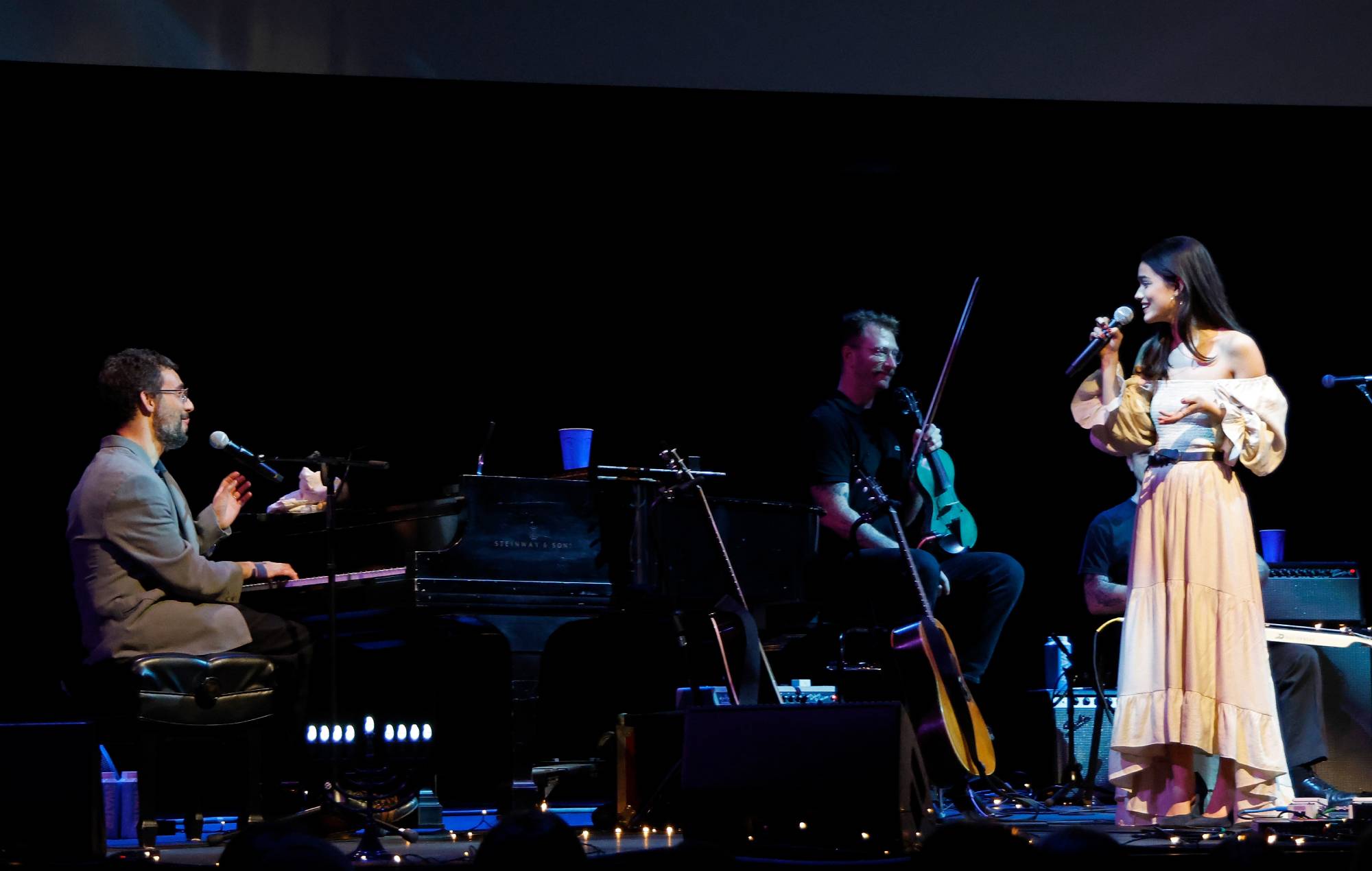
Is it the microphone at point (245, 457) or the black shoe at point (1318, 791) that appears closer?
the microphone at point (245, 457)

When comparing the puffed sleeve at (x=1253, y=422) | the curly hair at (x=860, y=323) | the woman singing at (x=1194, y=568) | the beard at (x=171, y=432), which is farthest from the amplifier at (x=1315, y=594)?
the beard at (x=171, y=432)

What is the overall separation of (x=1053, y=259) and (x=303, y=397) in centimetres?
396

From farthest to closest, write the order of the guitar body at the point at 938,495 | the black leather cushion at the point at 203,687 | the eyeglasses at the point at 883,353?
the eyeglasses at the point at 883,353
the guitar body at the point at 938,495
the black leather cushion at the point at 203,687

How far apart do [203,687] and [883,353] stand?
10.6 feet

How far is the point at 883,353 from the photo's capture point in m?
6.26

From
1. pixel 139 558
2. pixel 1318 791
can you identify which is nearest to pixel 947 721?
pixel 1318 791

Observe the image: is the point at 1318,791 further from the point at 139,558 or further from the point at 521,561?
the point at 139,558

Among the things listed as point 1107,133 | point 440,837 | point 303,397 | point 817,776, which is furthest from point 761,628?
point 1107,133

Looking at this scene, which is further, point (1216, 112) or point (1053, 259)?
point (1053, 259)

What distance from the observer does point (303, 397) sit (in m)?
6.69

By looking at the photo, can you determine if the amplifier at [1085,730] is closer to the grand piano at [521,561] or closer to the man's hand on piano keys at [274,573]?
the grand piano at [521,561]

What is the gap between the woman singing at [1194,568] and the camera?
4.29 m

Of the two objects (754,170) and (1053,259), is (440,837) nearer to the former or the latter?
(754,170)

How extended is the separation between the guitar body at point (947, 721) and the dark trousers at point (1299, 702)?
1277mm
